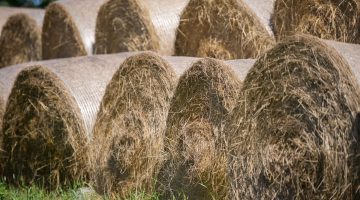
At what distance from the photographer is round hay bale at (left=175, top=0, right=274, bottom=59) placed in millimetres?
6188

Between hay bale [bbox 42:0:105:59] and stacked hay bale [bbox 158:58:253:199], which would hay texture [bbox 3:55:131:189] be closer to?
stacked hay bale [bbox 158:58:253:199]

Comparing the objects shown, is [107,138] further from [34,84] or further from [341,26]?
[341,26]

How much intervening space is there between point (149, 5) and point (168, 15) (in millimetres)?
226

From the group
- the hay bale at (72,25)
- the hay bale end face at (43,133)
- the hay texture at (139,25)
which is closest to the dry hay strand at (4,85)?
the hay bale end face at (43,133)

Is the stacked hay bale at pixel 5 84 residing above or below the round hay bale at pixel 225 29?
below

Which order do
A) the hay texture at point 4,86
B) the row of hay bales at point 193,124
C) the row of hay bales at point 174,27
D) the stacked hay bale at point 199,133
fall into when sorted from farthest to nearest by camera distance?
the hay texture at point 4,86 < the row of hay bales at point 174,27 < the stacked hay bale at point 199,133 < the row of hay bales at point 193,124

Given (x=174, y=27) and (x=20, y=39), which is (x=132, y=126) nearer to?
(x=174, y=27)

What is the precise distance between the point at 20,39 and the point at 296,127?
18.7 feet

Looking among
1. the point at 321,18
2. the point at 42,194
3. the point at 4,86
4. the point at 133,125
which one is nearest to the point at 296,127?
the point at 321,18

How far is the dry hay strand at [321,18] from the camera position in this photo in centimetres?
525

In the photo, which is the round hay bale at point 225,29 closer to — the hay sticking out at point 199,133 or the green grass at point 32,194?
Result: the hay sticking out at point 199,133

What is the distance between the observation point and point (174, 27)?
744 centimetres

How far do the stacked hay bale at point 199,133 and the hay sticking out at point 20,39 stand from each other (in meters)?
4.34

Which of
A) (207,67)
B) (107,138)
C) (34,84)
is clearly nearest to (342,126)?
(207,67)
